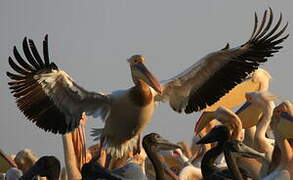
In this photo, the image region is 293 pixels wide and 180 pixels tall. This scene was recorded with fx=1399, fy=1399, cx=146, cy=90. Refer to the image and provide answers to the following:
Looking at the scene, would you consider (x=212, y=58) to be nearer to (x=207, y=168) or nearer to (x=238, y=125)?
(x=238, y=125)

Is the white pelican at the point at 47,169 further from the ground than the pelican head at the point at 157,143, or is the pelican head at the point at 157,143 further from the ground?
the pelican head at the point at 157,143

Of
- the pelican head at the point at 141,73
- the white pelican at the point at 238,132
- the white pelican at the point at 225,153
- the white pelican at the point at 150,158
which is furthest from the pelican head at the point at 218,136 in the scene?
the white pelican at the point at 238,132

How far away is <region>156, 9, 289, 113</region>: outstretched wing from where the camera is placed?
12.7 m

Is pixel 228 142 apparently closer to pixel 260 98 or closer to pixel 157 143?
pixel 157 143

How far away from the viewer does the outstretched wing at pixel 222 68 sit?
12.7 metres

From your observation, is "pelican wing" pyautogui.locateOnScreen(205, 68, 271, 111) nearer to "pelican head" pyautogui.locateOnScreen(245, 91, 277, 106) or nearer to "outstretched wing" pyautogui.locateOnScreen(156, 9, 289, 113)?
"pelican head" pyautogui.locateOnScreen(245, 91, 277, 106)

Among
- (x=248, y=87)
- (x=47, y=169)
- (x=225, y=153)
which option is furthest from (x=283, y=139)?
(x=248, y=87)

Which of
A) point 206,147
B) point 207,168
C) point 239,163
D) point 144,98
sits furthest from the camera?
point 206,147

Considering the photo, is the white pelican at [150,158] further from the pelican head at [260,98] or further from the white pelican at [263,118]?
the pelican head at [260,98]

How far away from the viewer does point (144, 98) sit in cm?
1229

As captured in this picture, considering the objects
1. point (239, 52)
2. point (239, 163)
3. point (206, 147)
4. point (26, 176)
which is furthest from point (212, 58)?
point (206, 147)

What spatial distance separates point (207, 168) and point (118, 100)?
160 cm

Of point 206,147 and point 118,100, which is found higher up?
point 118,100

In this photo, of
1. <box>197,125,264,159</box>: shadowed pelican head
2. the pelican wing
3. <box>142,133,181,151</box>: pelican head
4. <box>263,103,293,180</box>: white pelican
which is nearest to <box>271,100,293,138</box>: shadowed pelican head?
<box>263,103,293,180</box>: white pelican
